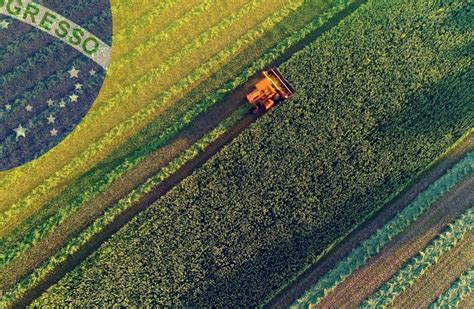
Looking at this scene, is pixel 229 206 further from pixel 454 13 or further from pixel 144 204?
pixel 454 13

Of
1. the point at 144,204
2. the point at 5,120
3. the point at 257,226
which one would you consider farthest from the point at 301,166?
the point at 5,120

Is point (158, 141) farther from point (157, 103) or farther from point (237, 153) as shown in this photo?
point (237, 153)

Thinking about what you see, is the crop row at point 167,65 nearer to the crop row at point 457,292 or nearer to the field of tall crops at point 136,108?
the field of tall crops at point 136,108

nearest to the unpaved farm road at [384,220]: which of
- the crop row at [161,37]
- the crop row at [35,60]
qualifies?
the crop row at [161,37]

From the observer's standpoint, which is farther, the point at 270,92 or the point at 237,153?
the point at 270,92

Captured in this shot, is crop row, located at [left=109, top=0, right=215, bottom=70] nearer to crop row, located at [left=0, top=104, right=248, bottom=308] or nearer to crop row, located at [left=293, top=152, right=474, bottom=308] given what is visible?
crop row, located at [left=0, top=104, right=248, bottom=308]

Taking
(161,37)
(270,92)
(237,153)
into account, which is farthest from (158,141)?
(270,92)
